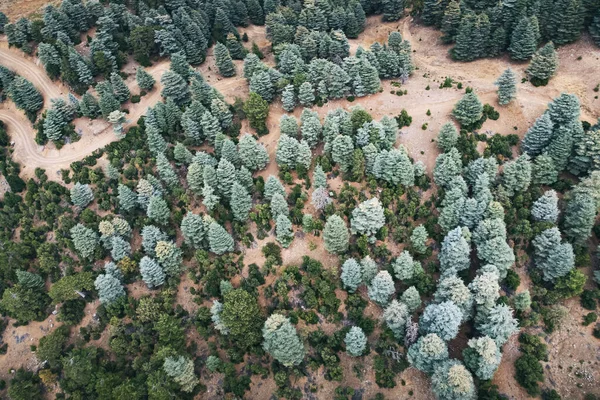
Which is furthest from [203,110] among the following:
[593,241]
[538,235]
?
[593,241]

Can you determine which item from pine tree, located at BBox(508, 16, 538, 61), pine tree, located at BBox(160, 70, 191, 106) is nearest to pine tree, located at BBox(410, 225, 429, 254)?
pine tree, located at BBox(508, 16, 538, 61)

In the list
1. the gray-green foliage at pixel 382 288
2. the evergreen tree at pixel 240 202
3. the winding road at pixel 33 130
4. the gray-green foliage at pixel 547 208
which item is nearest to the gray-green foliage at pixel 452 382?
the gray-green foliage at pixel 382 288

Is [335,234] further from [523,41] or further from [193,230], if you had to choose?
[523,41]

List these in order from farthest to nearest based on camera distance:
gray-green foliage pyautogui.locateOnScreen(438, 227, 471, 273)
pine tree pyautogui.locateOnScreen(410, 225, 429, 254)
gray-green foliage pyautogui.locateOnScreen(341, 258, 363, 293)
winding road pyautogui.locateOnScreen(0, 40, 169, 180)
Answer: winding road pyautogui.locateOnScreen(0, 40, 169, 180), pine tree pyautogui.locateOnScreen(410, 225, 429, 254), gray-green foliage pyautogui.locateOnScreen(341, 258, 363, 293), gray-green foliage pyautogui.locateOnScreen(438, 227, 471, 273)

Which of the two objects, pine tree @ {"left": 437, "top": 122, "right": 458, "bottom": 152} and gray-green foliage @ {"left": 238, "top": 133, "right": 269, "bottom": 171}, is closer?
pine tree @ {"left": 437, "top": 122, "right": 458, "bottom": 152}

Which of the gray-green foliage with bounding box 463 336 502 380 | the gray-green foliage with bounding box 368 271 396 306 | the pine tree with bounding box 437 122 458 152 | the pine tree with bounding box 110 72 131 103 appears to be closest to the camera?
the gray-green foliage with bounding box 463 336 502 380

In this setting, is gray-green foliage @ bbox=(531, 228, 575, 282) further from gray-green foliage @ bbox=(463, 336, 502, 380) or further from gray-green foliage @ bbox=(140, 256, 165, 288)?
gray-green foliage @ bbox=(140, 256, 165, 288)

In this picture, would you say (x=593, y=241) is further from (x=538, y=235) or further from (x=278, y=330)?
(x=278, y=330)

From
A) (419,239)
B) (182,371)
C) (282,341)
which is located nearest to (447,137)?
(419,239)
